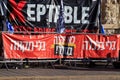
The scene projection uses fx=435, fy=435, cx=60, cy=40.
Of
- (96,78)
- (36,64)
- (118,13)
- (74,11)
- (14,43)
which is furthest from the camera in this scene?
(118,13)

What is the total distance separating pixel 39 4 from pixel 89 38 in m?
2.84

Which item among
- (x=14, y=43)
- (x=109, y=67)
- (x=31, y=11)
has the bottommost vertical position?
(x=109, y=67)

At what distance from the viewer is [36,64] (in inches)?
760

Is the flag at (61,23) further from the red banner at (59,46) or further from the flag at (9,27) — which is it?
the flag at (9,27)

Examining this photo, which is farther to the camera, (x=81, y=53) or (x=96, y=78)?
(x=81, y=53)

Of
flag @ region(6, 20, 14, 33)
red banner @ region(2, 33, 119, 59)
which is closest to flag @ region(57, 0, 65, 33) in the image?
red banner @ region(2, 33, 119, 59)

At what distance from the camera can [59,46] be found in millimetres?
18781

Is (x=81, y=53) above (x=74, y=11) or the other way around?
the other way around

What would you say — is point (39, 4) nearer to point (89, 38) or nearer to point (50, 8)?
point (50, 8)

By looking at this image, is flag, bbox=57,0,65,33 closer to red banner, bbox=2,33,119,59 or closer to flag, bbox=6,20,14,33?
red banner, bbox=2,33,119,59

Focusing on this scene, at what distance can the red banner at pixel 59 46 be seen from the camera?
58.8ft

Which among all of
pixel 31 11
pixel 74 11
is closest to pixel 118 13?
pixel 74 11

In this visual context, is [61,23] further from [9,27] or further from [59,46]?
[9,27]

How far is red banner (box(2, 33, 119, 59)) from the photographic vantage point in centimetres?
1792
